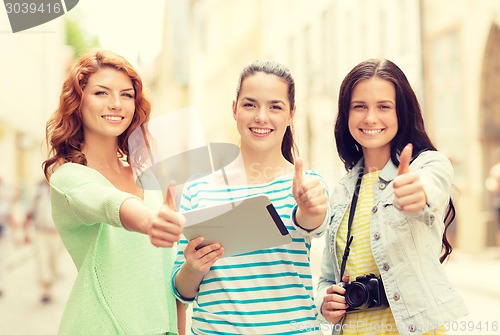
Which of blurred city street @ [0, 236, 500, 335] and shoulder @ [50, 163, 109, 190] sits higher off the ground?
shoulder @ [50, 163, 109, 190]

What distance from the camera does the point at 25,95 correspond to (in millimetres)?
9164

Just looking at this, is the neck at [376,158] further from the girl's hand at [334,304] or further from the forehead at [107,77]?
the forehead at [107,77]

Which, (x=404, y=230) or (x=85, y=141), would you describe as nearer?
(x=404, y=230)

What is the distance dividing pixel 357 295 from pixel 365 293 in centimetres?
2

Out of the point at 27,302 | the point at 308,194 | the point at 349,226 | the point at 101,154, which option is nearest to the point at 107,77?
the point at 101,154

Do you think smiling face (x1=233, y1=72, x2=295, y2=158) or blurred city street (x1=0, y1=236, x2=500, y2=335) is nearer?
smiling face (x1=233, y1=72, x2=295, y2=158)

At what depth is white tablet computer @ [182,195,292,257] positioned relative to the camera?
1.24m

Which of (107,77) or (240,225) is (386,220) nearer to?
Result: (240,225)

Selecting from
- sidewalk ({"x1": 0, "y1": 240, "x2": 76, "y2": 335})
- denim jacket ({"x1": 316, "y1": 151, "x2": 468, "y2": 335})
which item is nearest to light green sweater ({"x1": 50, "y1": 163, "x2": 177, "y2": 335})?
denim jacket ({"x1": 316, "y1": 151, "x2": 468, "y2": 335})

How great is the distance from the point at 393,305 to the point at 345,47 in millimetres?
6783

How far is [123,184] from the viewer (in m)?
1.53

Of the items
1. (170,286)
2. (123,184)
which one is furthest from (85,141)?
(170,286)

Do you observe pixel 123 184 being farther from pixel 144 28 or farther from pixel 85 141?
pixel 144 28

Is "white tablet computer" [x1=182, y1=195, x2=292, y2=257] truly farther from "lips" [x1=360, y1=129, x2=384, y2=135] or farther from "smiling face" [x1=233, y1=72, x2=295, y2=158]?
"lips" [x1=360, y1=129, x2=384, y2=135]
